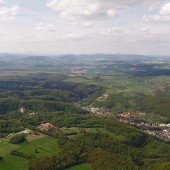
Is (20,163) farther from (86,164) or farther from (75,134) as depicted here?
(75,134)

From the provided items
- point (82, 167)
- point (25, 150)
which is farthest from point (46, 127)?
point (82, 167)

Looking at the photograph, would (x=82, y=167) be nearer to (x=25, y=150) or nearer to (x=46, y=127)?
(x=25, y=150)

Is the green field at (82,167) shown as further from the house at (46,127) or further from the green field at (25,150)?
the house at (46,127)

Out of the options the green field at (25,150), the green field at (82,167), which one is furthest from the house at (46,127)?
the green field at (82,167)

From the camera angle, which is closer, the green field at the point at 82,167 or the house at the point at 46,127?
the green field at the point at 82,167

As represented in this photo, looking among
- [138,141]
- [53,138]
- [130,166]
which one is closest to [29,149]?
[53,138]

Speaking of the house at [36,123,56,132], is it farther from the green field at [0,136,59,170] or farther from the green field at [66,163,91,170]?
the green field at [66,163,91,170]

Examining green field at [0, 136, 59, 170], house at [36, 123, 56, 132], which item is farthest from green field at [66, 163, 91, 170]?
house at [36, 123, 56, 132]

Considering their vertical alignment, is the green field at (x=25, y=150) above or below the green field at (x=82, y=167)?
above

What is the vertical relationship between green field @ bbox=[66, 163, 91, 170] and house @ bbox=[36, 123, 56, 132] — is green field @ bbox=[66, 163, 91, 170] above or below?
below
